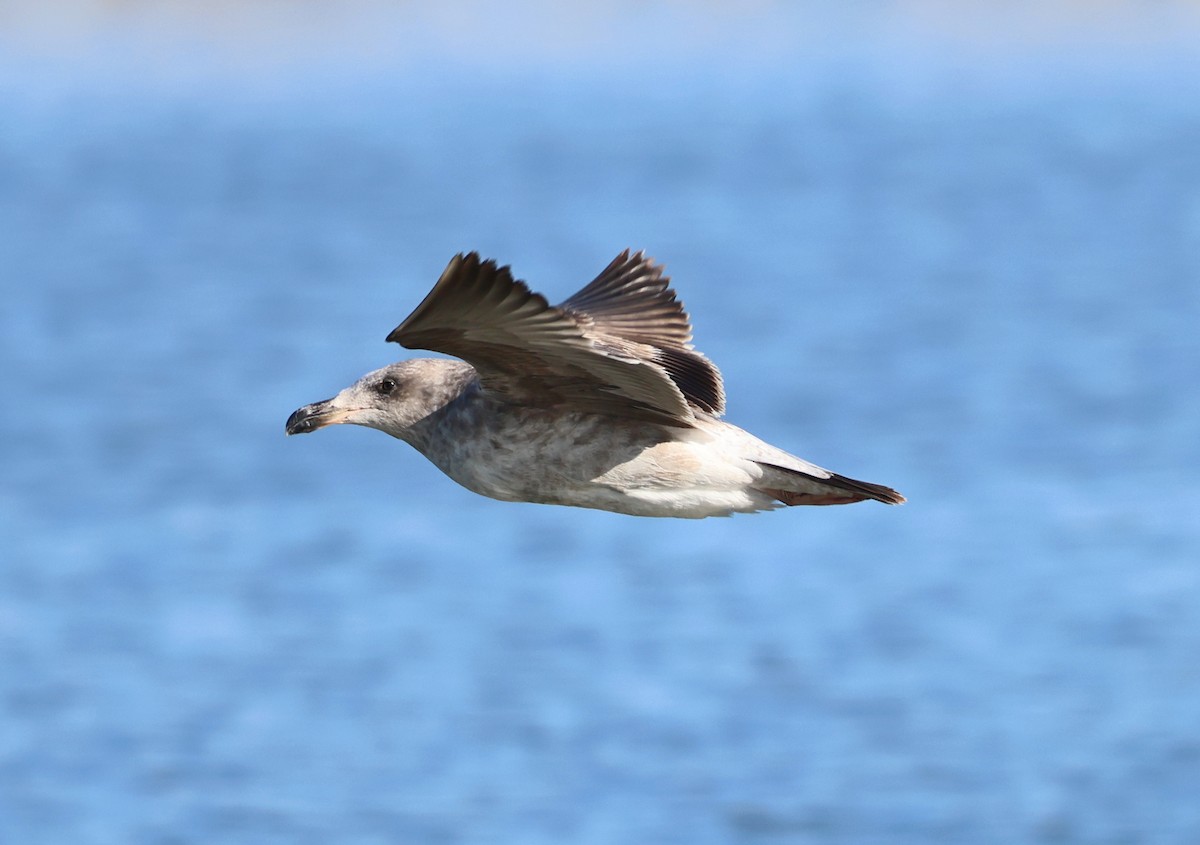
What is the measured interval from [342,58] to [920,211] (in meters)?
19.2

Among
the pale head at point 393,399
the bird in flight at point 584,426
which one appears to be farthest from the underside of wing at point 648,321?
the pale head at point 393,399

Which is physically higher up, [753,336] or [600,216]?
[600,216]

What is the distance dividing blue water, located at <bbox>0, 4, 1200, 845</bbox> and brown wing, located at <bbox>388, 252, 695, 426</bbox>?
9032 millimetres

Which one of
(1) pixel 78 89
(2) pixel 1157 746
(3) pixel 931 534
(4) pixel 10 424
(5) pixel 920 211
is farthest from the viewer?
(1) pixel 78 89

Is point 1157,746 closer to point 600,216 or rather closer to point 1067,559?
point 1067,559

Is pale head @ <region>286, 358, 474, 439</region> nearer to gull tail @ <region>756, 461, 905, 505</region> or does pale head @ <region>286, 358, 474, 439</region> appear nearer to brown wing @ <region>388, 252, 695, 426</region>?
brown wing @ <region>388, 252, 695, 426</region>

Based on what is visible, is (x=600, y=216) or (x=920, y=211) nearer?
(x=600, y=216)

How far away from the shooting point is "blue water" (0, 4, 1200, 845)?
→ 53.5ft

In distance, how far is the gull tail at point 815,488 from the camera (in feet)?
22.3

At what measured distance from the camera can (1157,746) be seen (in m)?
16.1

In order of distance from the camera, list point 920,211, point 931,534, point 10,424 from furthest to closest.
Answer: point 920,211 < point 10,424 < point 931,534

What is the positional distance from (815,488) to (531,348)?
1.14 metres

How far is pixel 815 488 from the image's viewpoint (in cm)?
691

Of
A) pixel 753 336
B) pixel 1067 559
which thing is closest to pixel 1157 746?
pixel 1067 559
